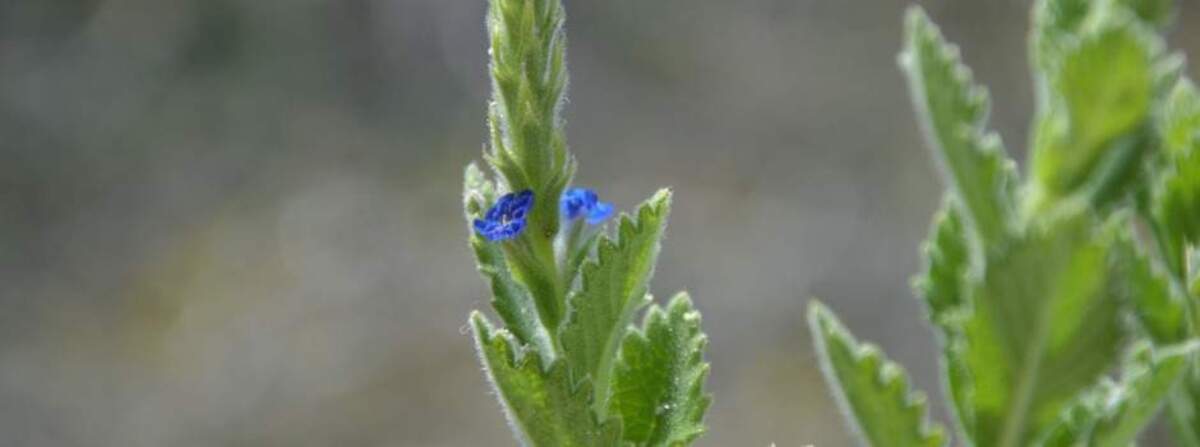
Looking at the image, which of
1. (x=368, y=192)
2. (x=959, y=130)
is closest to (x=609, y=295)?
(x=959, y=130)

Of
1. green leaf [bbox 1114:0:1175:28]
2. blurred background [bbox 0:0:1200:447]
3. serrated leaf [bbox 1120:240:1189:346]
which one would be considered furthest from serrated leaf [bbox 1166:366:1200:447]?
blurred background [bbox 0:0:1200:447]

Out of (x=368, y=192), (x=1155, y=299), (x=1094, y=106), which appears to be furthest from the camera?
(x=368, y=192)

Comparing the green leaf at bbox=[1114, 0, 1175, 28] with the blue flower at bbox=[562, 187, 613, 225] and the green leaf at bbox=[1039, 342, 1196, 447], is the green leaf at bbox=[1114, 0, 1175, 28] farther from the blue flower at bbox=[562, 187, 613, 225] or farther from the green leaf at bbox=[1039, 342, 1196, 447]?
the blue flower at bbox=[562, 187, 613, 225]

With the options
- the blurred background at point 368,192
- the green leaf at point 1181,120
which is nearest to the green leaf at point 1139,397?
the green leaf at point 1181,120

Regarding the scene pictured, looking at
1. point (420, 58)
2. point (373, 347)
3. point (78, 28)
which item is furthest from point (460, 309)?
point (78, 28)

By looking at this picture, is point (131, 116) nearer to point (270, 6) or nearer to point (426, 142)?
point (270, 6)

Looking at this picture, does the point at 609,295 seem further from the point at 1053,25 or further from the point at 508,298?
the point at 1053,25
